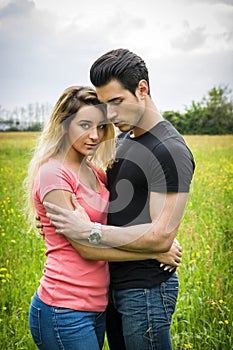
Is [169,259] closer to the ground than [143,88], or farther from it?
closer to the ground

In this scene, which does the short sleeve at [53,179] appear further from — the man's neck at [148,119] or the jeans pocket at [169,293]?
the jeans pocket at [169,293]

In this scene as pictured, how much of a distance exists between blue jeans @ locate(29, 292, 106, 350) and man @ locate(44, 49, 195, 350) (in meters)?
0.16

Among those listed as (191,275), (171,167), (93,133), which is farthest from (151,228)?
(191,275)

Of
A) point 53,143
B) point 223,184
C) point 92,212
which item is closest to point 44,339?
point 92,212

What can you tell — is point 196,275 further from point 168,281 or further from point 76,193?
point 76,193

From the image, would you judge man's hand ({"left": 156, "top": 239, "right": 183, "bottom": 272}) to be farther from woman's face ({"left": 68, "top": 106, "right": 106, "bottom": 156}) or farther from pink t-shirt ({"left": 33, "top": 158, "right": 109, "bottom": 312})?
woman's face ({"left": 68, "top": 106, "right": 106, "bottom": 156})

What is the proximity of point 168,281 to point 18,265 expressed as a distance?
6.27 ft

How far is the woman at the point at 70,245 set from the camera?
65.2 inches

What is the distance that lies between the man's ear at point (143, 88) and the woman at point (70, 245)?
16 centimetres

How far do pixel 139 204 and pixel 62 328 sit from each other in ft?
1.77

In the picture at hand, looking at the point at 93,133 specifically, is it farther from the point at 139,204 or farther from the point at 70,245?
the point at 70,245

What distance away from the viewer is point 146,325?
1737mm

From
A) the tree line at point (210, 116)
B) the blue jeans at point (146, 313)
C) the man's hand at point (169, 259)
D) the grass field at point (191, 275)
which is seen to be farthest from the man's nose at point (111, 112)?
the tree line at point (210, 116)

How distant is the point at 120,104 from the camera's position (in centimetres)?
177
